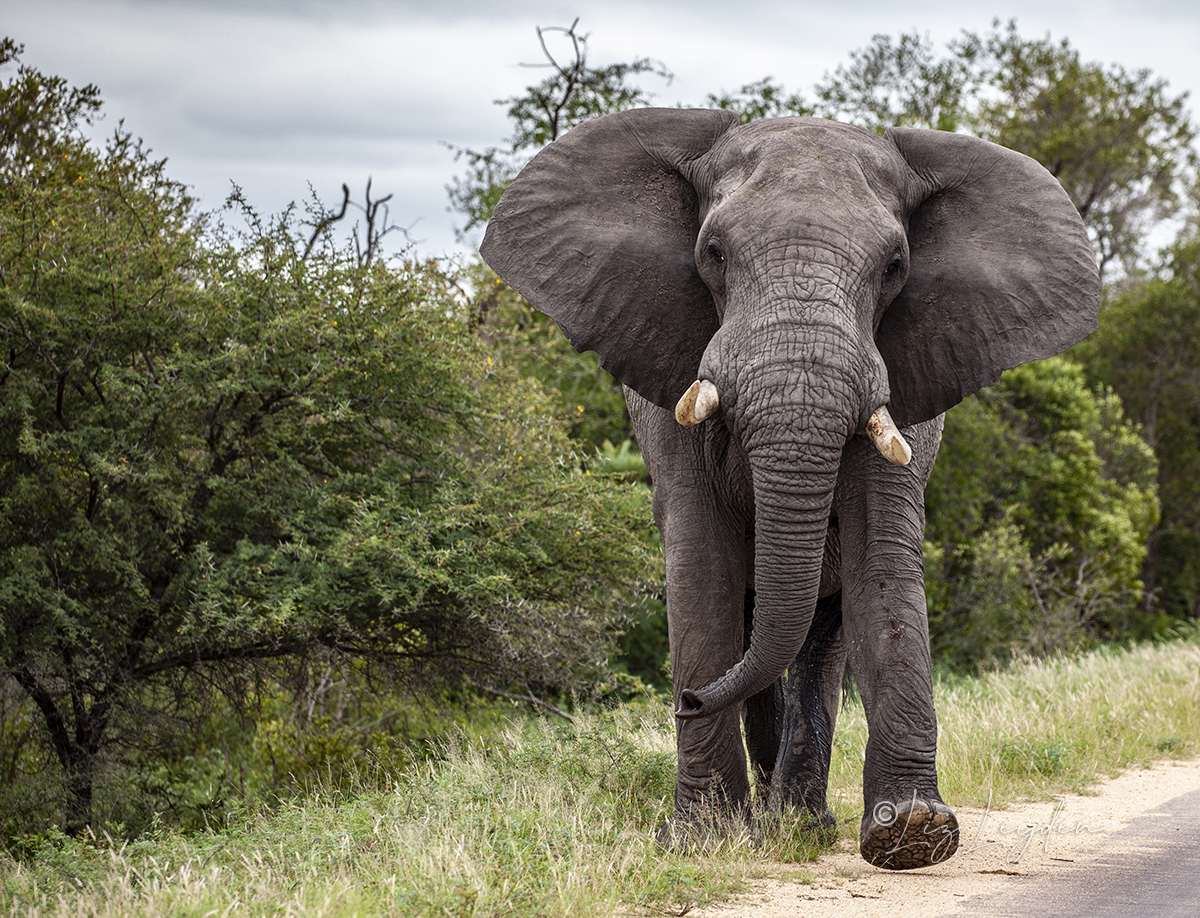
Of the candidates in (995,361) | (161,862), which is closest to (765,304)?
(995,361)

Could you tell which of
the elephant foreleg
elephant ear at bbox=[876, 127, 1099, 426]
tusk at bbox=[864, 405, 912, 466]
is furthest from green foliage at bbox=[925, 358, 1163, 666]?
tusk at bbox=[864, 405, 912, 466]

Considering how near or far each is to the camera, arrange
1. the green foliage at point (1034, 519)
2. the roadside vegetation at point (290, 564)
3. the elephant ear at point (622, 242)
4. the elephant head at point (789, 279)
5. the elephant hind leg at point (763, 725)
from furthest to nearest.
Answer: the green foliage at point (1034, 519), the roadside vegetation at point (290, 564), the elephant hind leg at point (763, 725), the elephant ear at point (622, 242), the elephant head at point (789, 279)

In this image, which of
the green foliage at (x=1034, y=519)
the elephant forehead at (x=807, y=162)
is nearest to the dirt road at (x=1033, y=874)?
the elephant forehead at (x=807, y=162)

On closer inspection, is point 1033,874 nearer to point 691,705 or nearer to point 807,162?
point 691,705

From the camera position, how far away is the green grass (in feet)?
14.4

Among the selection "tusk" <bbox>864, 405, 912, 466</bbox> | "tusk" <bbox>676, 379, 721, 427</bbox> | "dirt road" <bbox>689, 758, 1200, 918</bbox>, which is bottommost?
"dirt road" <bbox>689, 758, 1200, 918</bbox>

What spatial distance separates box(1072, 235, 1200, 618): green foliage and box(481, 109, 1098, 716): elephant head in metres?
23.3

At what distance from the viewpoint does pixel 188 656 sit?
10438mm

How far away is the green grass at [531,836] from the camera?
4387 mm

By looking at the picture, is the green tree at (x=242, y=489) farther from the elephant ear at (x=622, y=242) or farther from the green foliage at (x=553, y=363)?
the elephant ear at (x=622, y=242)

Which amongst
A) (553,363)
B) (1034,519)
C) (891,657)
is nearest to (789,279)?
(891,657)

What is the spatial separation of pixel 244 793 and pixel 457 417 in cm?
391

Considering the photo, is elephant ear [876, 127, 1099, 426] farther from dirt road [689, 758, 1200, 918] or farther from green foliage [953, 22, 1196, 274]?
green foliage [953, 22, 1196, 274]

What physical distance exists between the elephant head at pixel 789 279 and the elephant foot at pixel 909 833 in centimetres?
72
